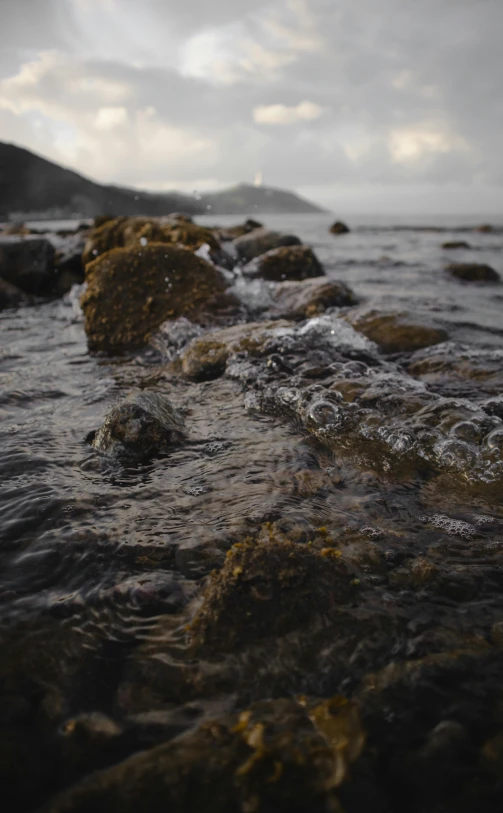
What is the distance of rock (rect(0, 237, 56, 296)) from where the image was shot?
10.5m

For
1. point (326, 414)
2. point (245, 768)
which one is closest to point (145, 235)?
point (326, 414)

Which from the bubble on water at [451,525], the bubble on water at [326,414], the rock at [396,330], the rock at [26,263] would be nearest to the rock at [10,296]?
the rock at [26,263]

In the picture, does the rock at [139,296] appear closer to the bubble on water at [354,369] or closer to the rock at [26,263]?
the bubble on water at [354,369]

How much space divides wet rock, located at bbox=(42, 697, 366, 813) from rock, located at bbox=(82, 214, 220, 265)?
343 inches

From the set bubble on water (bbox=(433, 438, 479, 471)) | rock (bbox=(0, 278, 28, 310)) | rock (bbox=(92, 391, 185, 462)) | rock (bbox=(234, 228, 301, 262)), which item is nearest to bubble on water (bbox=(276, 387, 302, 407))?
rock (bbox=(92, 391, 185, 462))

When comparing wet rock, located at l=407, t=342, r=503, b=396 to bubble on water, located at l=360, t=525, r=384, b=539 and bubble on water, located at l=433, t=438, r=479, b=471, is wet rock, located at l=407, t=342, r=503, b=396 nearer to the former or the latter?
bubble on water, located at l=433, t=438, r=479, b=471

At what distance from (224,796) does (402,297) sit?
9497 millimetres

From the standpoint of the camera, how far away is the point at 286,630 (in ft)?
6.04

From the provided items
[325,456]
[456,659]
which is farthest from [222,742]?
[325,456]

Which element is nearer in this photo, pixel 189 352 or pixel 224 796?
pixel 224 796

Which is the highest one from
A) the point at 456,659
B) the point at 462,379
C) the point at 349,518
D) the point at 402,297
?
the point at 402,297

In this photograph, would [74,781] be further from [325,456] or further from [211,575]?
[325,456]

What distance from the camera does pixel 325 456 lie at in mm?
3314

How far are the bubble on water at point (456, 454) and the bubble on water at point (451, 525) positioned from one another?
0.63 m
